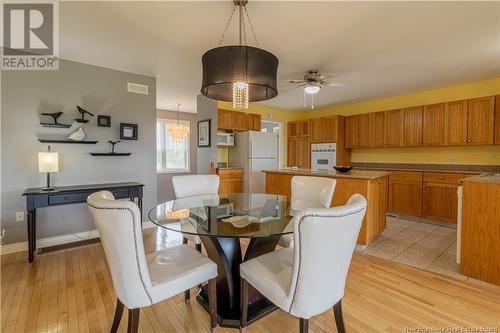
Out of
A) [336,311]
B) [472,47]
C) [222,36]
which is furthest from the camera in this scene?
[472,47]

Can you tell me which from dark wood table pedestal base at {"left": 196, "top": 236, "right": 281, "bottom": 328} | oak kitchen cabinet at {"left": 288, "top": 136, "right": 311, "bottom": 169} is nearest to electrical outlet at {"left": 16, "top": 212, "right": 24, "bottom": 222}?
dark wood table pedestal base at {"left": 196, "top": 236, "right": 281, "bottom": 328}

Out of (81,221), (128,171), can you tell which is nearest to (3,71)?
(128,171)

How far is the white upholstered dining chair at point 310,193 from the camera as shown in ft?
7.24

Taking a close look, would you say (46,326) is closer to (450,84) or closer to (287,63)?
(287,63)

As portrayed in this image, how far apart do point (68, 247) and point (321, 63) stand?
4.05 meters

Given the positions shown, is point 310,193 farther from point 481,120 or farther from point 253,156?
point 481,120

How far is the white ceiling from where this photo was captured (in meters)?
2.04

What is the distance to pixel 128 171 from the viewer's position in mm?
3684

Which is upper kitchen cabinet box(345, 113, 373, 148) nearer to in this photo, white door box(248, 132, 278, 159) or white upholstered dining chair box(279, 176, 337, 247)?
white door box(248, 132, 278, 159)

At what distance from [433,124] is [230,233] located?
15.0 feet

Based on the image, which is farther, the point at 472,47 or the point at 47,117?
the point at 47,117

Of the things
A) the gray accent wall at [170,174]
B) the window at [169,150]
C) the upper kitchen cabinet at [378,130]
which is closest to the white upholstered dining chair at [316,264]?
the upper kitchen cabinet at [378,130]

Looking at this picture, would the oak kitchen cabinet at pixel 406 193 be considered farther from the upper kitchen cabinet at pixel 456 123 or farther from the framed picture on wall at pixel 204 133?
the framed picture on wall at pixel 204 133

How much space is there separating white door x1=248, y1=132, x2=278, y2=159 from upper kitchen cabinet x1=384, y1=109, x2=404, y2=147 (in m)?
2.30
